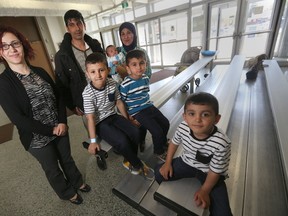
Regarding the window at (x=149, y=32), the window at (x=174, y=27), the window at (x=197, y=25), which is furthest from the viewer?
the window at (x=149, y=32)

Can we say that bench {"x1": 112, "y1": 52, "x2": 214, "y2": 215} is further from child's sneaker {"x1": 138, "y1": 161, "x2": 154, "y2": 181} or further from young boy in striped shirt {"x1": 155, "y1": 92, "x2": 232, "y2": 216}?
young boy in striped shirt {"x1": 155, "y1": 92, "x2": 232, "y2": 216}

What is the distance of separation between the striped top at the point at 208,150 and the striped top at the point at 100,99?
719mm

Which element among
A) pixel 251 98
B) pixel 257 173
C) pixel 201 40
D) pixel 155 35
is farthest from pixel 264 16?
pixel 257 173

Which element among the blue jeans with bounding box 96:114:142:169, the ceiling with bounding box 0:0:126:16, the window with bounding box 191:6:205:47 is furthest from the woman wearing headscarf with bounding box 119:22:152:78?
the window with bounding box 191:6:205:47

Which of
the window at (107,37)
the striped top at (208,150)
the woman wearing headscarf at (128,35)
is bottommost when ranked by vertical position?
the striped top at (208,150)

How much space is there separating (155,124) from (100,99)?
1.96 feet

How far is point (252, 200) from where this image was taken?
1.30m

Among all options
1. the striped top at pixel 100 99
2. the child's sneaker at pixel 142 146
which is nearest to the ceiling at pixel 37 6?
the striped top at pixel 100 99

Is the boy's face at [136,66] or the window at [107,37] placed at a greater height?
the window at [107,37]

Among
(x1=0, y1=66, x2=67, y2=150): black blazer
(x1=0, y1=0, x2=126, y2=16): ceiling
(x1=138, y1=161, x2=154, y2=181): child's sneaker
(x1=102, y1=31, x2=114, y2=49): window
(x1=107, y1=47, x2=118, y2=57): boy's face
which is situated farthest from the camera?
(x1=102, y1=31, x2=114, y2=49): window

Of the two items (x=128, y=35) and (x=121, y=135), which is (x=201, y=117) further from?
(x=128, y=35)

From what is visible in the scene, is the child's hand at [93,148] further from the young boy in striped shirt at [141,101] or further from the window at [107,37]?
the window at [107,37]

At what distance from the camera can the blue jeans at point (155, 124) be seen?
5.16 ft

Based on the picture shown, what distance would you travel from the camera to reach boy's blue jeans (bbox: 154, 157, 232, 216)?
90 cm
